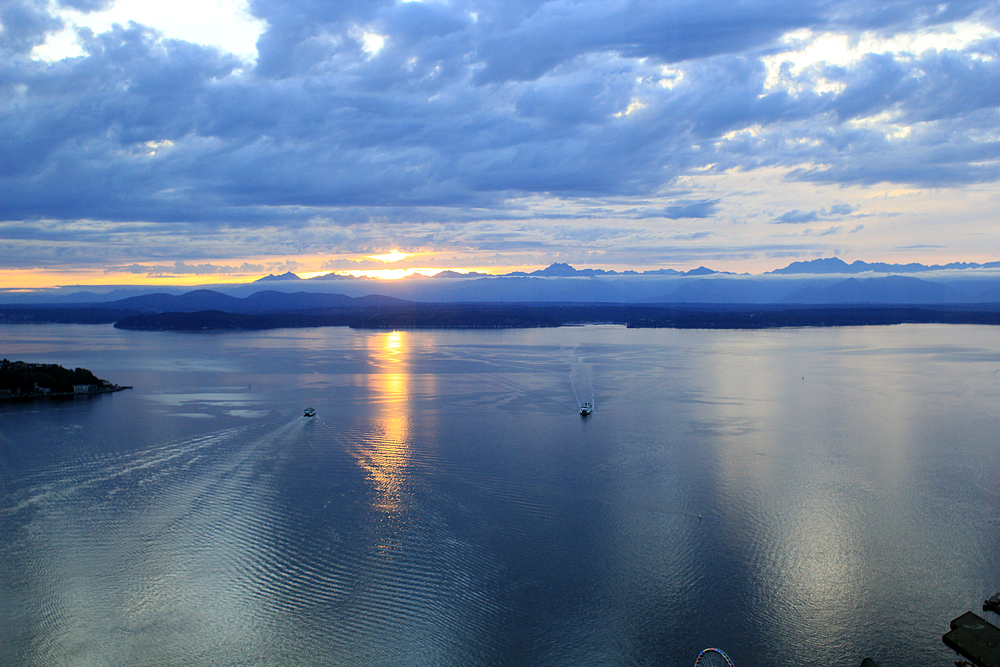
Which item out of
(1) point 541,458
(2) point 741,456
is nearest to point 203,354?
(1) point 541,458

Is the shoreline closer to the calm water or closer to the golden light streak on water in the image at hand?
the calm water

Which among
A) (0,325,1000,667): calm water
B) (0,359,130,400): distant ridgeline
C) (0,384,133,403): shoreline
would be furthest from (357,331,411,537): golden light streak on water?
(0,359,130,400): distant ridgeline

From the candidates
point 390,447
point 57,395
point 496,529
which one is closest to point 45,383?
→ point 57,395

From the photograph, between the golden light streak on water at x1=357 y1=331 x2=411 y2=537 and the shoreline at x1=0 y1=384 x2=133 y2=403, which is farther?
the shoreline at x1=0 y1=384 x2=133 y2=403

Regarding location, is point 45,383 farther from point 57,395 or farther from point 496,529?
point 496,529

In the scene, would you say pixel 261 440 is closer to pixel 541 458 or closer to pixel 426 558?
pixel 541 458

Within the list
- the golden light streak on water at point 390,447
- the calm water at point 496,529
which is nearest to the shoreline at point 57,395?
the calm water at point 496,529

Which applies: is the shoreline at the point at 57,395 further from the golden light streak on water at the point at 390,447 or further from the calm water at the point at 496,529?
the golden light streak on water at the point at 390,447
